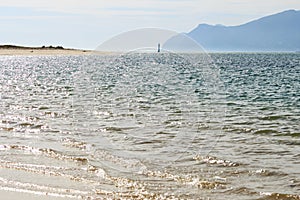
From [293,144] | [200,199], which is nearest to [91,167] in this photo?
[200,199]

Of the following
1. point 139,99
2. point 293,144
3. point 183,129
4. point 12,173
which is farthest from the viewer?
point 139,99

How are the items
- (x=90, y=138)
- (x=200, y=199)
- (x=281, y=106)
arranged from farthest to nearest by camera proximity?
(x=281, y=106) → (x=90, y=138) → (x=200, y=199)

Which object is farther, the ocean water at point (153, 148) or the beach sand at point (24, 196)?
the ocean water at point (153, 148)

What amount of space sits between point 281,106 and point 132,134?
11.0 m

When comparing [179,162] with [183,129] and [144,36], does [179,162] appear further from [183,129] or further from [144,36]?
[183,129]

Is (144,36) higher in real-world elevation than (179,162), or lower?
higher

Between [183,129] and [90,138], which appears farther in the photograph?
[183,129]

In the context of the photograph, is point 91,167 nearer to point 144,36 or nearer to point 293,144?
point 144,36

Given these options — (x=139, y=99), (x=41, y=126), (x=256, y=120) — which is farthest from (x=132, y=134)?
(x=139, y=99)

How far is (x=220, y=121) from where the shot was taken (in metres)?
21.1

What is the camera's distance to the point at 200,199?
1088 cm

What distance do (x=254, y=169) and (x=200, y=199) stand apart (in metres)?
2.85

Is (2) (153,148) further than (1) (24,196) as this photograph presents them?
Yes

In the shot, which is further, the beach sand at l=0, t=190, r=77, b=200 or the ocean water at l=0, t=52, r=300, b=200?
the ocean water at l=0, t=52, r=300, b=200
